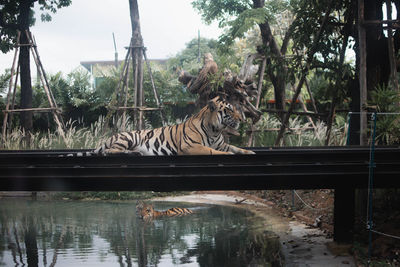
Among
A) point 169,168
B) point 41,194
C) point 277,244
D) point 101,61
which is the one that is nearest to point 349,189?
point 277,244

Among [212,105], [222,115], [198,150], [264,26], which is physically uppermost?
[264,26]

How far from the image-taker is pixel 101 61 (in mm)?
38281

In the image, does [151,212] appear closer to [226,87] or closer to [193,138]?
[193,138]

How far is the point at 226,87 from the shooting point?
7.82 metres

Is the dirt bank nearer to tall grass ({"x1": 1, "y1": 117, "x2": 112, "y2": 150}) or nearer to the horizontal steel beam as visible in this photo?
the horizontal steel beam

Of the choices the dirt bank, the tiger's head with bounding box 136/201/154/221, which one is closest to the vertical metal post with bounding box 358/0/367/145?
the dirt bank

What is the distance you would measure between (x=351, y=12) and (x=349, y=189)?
3.74 metres

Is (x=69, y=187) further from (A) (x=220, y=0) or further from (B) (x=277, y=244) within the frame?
(A) (x=220, y=0)

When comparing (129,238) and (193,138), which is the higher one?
(193,138)

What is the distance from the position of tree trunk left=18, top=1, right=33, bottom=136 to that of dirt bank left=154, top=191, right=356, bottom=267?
5.57m

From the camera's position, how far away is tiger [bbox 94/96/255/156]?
5.16 m

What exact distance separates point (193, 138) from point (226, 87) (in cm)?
279

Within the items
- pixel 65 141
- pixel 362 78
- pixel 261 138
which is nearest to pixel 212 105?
pixel 362 78

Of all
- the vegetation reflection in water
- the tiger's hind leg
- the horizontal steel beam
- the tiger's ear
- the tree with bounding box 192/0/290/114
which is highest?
the tree with bounding box 192/0/290/114
